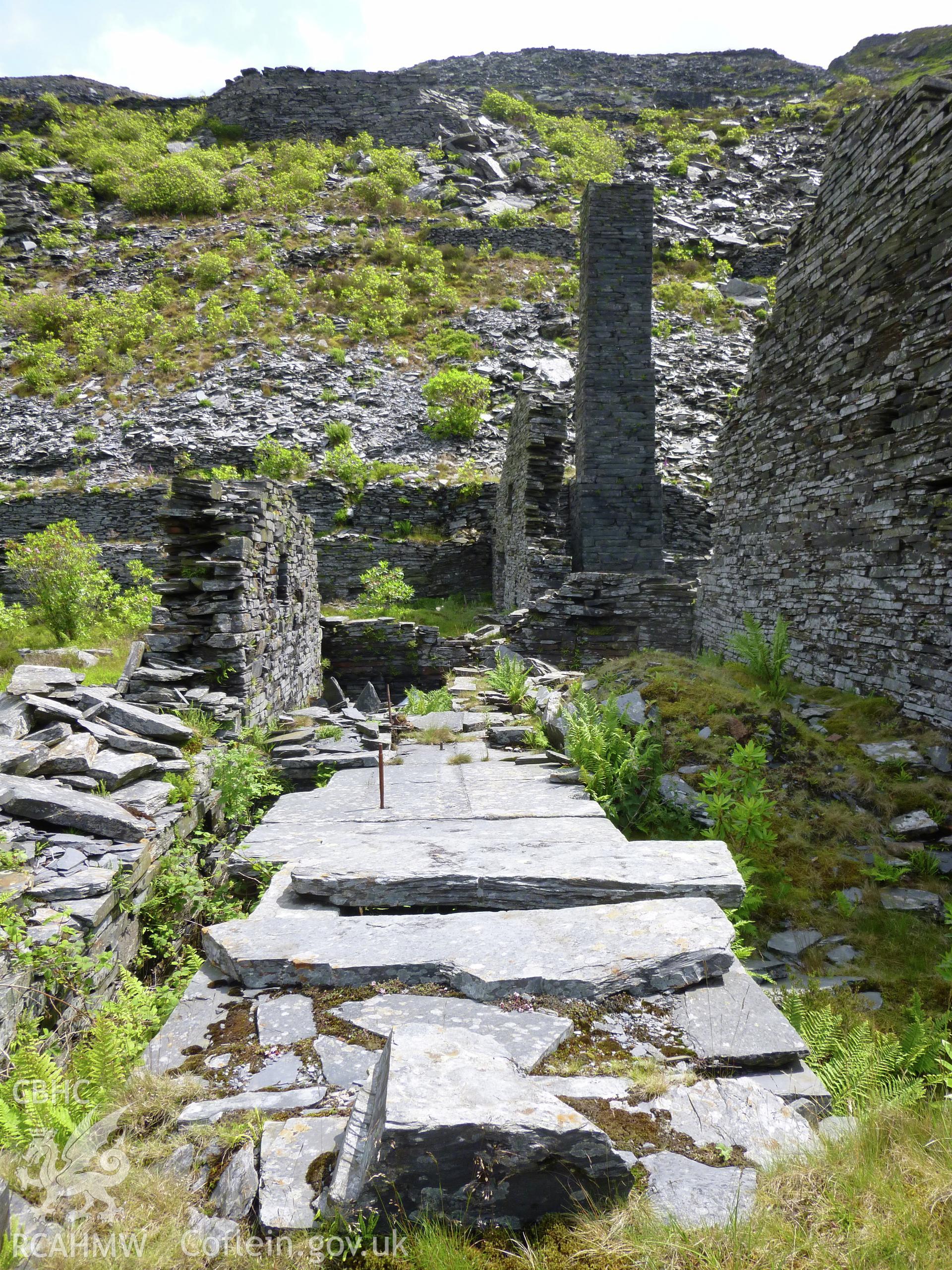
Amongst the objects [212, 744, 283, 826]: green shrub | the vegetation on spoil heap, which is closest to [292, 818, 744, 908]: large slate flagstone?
[212, 744, 283, 826]: green shrub

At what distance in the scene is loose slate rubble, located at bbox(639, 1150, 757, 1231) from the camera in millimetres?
1902

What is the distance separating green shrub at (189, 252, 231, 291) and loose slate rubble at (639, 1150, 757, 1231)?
3749 cm

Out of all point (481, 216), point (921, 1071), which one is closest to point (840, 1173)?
point (921, 1071)

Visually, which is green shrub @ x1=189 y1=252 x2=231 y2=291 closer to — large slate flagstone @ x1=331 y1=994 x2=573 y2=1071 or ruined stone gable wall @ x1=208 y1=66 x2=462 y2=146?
ruined stone gable wall @ x1=208 y1=66 x2=462 y2=146

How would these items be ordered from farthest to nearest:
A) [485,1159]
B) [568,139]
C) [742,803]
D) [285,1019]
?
[568,139] < [742,803] < [285,1019] < [485,1159]

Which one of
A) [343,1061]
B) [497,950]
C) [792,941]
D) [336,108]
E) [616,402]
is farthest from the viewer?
[336,108]

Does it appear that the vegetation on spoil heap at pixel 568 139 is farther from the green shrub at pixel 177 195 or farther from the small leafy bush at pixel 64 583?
the small leafy bush at pixel 64 583

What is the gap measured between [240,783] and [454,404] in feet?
70.9

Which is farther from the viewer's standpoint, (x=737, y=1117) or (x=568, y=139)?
(x=568, y=139)

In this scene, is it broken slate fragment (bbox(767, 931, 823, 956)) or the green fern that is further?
broken slate fragment (bbox(767, 931, 823, 956))

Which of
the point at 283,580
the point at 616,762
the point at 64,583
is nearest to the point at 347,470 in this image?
the point at 64,583

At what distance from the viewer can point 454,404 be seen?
24.8m

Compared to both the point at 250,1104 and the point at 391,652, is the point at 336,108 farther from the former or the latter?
the point at 250,1104

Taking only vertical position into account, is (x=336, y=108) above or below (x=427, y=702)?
above
